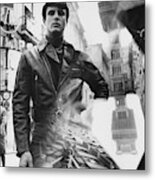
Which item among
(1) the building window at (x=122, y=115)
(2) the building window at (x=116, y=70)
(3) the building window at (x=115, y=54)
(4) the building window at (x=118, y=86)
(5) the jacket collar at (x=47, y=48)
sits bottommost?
(1) the building window at (x=122, y=115)

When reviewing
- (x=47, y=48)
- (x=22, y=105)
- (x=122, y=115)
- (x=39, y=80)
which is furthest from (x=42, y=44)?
(x=122, y=115)

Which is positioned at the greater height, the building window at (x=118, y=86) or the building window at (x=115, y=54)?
the building window at (x=115, y=54)

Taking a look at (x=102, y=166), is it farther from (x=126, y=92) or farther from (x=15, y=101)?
(x=15, y=101)

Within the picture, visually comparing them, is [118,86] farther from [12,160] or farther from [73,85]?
[12,160]

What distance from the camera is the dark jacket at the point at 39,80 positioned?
1.83m

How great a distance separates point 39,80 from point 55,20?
24 centimetres

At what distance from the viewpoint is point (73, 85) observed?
1825 mm

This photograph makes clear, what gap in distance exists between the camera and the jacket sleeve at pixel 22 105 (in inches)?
73.1

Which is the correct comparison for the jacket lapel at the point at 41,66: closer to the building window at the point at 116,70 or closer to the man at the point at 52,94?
the man at the point at 52,94

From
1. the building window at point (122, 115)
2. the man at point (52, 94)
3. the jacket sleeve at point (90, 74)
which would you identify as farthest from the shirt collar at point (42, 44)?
the building window at point (122, 115)

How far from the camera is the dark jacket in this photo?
1.83 m

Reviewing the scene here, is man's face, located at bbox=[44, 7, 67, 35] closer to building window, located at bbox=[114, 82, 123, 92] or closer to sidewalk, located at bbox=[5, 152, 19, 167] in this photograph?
building window, located at bbox=[114, 82, 123, 92]

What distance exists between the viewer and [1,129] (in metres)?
1.87

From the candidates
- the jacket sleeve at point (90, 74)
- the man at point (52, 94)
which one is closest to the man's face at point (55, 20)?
the man at point (52, 94)
